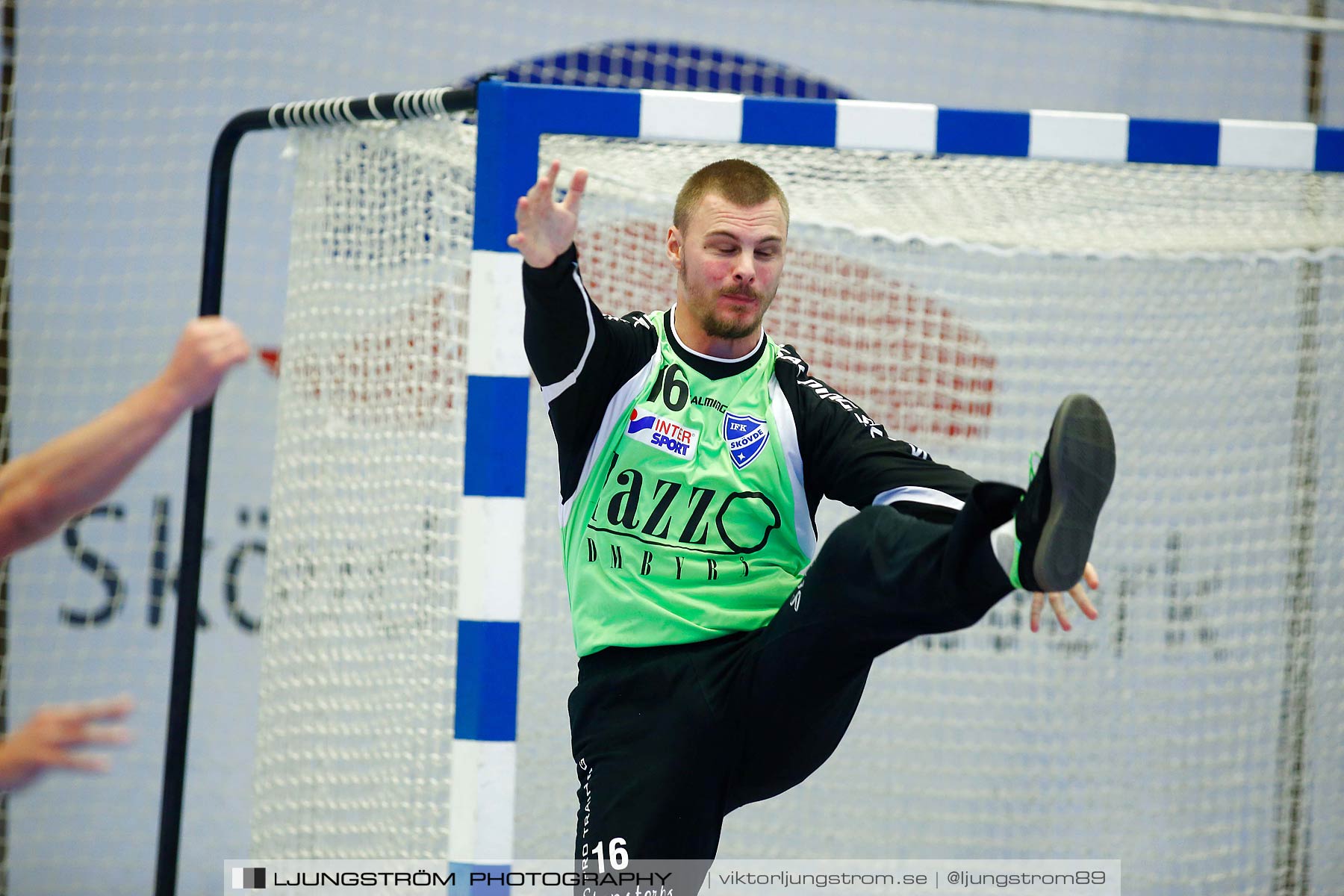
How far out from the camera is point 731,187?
2707 mm

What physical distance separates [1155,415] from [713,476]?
2.82 m

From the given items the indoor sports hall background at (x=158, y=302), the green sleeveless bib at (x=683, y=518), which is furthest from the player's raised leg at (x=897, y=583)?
the indoor sports hall background at (x=158, y=302)

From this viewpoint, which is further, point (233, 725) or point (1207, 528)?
point (233, 725)

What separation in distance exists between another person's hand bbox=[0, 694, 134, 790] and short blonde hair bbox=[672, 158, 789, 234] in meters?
1.70

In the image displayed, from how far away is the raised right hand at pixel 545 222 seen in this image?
239cm

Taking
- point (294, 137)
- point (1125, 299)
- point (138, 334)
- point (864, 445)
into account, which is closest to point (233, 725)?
point (138, 334)

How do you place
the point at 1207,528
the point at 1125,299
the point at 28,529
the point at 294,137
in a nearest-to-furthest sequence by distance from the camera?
1. the point at 28,529
2. the point at 294,137
3. the point at 1207,528
4. the point at 1125,299

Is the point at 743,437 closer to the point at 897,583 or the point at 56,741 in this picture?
the point at 897,583

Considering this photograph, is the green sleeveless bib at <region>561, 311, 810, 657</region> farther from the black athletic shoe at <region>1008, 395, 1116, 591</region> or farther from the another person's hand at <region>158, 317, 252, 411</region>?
the another person's hand at <region>158, 317, 252, 411</region>

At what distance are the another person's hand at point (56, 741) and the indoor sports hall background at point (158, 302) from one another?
372 centimetres

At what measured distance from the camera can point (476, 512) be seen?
285cm

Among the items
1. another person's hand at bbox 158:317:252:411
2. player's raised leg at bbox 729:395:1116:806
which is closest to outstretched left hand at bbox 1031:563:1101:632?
player's raised leg at bbox 729:395:1116:806

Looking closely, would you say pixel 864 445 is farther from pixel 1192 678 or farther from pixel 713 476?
pixel 1192 678

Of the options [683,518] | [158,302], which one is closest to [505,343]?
[683,518]
